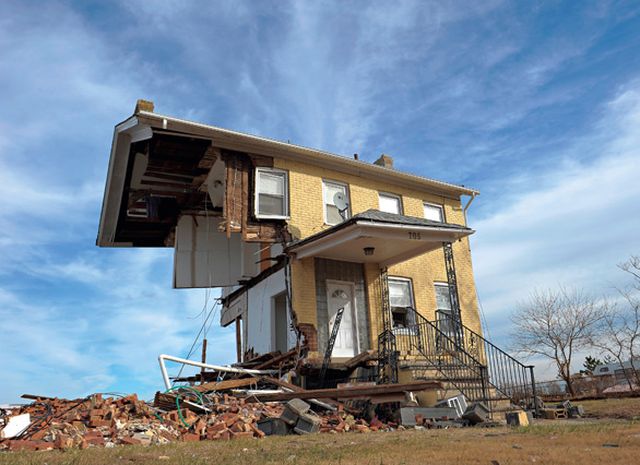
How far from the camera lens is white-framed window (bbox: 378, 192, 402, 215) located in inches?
701

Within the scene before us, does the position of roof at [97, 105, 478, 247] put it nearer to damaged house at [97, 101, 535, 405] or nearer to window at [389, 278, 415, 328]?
damaged house at [97, 101, 535, 405]

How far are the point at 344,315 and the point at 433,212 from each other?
5847 mm

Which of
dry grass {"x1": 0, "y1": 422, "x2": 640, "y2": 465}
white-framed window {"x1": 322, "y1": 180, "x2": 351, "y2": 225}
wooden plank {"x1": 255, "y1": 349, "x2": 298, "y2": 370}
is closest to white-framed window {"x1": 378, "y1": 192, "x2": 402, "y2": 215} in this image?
white-framed window {"x1": 322, "y1": 180, "x2": 351, "y2": 225}

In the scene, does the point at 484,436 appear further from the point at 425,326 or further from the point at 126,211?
the point at 126,211

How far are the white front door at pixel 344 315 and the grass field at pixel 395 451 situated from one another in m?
7.09

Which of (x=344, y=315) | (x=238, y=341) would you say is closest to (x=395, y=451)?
(x=344, y=315)

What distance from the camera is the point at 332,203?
16.5m

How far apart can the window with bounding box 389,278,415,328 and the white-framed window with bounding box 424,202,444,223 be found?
2.93 metres

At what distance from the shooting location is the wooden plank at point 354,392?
392 inches

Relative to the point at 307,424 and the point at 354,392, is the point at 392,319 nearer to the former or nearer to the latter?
the point at 354,392

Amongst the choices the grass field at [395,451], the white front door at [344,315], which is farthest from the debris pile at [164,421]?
the white front door at [344,315]

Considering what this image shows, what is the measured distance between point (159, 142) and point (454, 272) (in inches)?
386

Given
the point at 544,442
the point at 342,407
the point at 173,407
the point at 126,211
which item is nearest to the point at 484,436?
the point at 544,442

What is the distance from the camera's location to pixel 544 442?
254 inches
